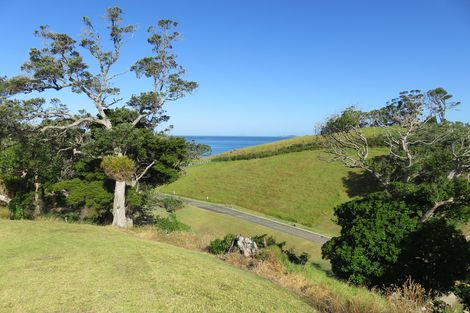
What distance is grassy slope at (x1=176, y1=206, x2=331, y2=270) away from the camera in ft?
101

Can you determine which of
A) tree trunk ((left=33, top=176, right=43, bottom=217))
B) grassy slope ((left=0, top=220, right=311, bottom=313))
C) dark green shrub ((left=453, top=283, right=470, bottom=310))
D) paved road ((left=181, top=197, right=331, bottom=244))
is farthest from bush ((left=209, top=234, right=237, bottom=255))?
paved road ((left=181, top=197, right=331, bottom=244))

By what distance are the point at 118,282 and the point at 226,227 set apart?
29491 millimetres

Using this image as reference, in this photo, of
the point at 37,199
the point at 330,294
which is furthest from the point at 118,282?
the point at 37,199

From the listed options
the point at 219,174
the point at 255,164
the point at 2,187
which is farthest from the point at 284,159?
the point at 2,187

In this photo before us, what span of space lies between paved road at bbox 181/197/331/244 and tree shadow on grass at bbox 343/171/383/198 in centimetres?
1250

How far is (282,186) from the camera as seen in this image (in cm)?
5122

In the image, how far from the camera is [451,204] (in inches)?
637

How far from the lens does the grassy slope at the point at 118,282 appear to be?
6.23 meters

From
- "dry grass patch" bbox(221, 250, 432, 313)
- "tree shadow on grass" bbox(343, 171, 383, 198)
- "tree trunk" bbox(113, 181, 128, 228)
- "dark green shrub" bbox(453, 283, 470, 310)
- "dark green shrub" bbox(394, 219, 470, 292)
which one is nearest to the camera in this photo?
"dry grass patch" bbox(221, 250, 432, 313)

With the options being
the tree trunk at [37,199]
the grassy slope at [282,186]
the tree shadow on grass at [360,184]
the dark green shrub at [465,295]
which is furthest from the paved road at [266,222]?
the dark green shrub at [465,295]

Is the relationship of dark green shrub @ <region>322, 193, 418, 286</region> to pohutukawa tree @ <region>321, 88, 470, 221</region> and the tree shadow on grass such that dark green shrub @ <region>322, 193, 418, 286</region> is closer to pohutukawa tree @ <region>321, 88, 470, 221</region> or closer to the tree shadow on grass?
pohutukawa tree @ <region>321, 88, 470, 221</region>

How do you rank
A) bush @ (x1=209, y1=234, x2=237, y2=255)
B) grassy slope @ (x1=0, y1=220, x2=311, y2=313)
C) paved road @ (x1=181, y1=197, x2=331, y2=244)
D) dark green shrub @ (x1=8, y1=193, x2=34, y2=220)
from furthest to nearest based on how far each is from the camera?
paved road @ (x1=181, y1=197, x2=331, y2=244)
dark green shrub @ (x1=8, y1=193, x2=34, y2=220)
bush @ (x1=209, y1=234, x2=237, y2=255)
grassy slope @ (x1=0, y1=220, x2=311, y2=313)

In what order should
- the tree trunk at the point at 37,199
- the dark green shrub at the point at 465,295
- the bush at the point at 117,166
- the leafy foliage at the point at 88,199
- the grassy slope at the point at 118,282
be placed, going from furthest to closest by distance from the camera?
the tree trunk at the point at 37,199, the leafy foliage at the point at 88,199, the bush at the point at 117,166, the dark green shrub at the point at 465,295, the grassy slope at the point at 118,282

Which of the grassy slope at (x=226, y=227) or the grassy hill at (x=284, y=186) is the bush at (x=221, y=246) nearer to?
the grassy slope at (x=226, y=227)
